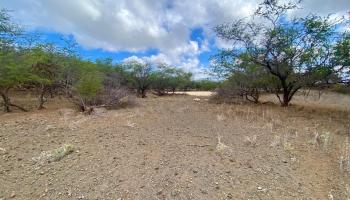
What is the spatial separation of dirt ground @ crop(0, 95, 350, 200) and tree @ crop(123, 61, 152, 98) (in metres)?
24.9

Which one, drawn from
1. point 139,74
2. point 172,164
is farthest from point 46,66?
point 139,74

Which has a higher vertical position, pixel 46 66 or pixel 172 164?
pixel 46 66

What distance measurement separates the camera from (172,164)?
4500mm

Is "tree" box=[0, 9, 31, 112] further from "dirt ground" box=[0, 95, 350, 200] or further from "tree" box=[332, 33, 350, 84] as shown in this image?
"tree" box=[332, 33, 350, 84]

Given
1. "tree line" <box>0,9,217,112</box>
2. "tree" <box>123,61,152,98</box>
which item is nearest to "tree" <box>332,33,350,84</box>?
"tree line" <box>0,9,217,112</box>

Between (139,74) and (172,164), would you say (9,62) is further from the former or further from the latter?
(139,74)

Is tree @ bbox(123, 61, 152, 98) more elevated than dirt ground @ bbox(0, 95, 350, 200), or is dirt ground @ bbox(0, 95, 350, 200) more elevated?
tree @ bbox(123, 61, 152, 98)

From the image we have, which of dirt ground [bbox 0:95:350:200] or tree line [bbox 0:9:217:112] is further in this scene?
tree line [bbox 0:9:217:112]

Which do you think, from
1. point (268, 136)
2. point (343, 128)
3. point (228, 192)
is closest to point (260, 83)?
point (343, 128)

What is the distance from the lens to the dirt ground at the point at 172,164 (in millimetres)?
3789

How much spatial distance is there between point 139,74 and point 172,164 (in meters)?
28.3

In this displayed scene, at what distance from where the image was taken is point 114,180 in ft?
13.3

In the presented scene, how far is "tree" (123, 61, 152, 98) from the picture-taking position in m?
31.6

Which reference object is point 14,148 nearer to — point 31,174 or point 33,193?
point 31,174
